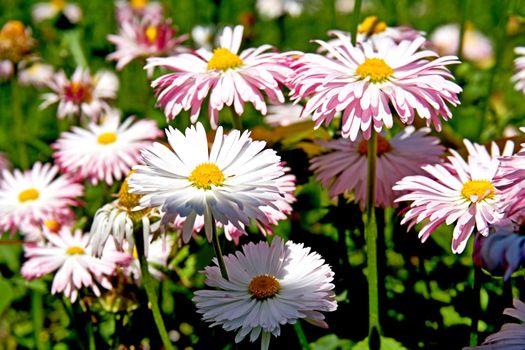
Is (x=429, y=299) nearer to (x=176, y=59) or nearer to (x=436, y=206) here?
(x=436, y=206)

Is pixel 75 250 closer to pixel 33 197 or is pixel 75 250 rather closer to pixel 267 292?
pixel 33 197

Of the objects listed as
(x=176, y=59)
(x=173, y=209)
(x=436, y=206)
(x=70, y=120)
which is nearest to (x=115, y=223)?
(x=173, y=209)

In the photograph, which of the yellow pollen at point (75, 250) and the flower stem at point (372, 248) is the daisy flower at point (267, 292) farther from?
the yellow pollen at point (75, 250)

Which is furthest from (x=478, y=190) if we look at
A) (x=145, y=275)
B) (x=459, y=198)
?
(x=145, y=275)

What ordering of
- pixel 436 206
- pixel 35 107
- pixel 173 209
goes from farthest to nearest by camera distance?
1. pixel 35 107
2. pixel 436 206
3. pixel 173 209

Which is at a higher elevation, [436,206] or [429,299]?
[436,206]

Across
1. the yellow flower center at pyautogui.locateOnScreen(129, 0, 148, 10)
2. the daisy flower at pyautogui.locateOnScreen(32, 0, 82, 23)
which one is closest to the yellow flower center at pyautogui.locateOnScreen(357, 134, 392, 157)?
the yellow flower center at pyautogui.locateOnScreen(129, 0, 148, 10)

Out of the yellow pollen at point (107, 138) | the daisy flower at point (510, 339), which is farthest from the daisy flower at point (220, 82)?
the daisy flower at point (510, 339)
